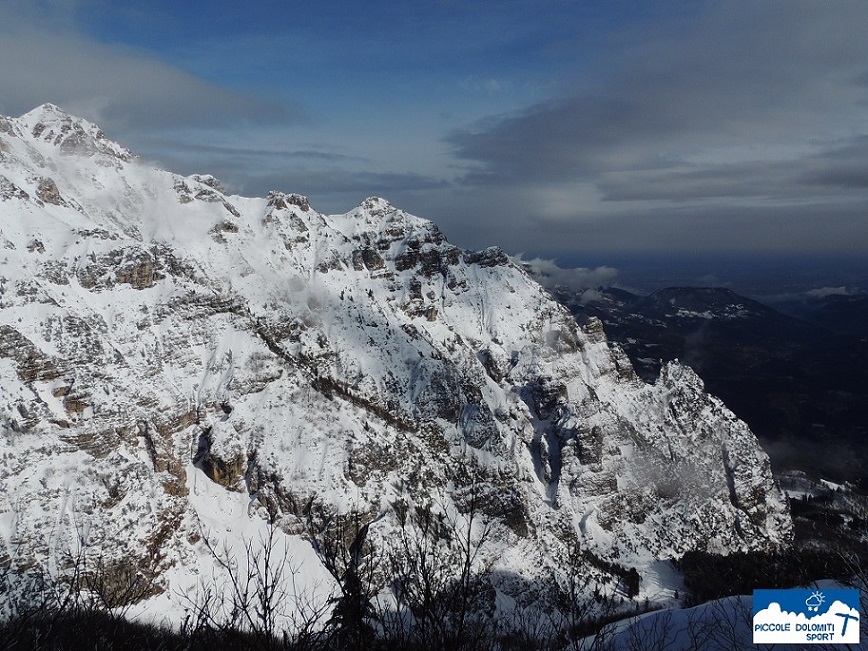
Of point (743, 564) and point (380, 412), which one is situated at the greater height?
point (380, 412)

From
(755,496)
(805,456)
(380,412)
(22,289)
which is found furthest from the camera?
(805,456)

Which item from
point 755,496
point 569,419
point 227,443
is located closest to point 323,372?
point 227,443

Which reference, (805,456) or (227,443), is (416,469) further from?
(805,456)

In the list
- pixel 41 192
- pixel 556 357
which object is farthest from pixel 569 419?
pixel 41 192

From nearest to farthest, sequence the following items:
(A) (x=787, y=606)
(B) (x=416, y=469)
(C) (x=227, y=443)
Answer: (A) (x=787, y=606), (C) (x=227, y=443), (B) (x=416, y=469)

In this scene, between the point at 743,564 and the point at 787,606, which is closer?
the point at 787,606

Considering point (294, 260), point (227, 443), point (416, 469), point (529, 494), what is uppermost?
point (294, 260)

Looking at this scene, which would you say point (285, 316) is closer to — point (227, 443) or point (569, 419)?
point (227, 443)
